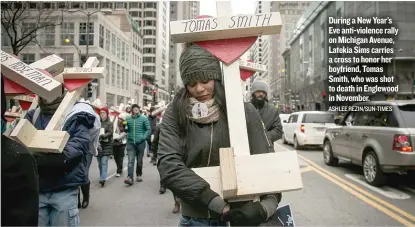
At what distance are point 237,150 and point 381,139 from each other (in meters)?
6.10

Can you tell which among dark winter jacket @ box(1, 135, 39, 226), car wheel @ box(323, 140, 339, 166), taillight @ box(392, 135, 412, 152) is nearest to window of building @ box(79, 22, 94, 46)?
car wheel @ box(323, 140, 339, 166)

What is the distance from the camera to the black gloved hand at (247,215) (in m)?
1.65

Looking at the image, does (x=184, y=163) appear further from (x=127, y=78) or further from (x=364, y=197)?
(x=127, y=78)

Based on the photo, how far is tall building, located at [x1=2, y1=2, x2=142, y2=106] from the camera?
3850 cm

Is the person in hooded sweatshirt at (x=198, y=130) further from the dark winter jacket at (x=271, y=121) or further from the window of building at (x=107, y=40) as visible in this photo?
the window of building at (x=107, y=40)

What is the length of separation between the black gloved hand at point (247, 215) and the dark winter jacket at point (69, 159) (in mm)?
1460

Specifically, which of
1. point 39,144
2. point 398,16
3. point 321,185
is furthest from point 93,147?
point 398,16

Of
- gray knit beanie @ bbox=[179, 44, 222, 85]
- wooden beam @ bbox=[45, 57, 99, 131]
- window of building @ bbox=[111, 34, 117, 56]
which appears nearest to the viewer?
gray knit beanie @ bbox=[179, 44, 222, 85]

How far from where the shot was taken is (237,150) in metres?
1.79

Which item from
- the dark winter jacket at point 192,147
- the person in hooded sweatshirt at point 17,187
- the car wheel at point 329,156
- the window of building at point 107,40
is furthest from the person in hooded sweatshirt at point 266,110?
the window of building at point 107,40

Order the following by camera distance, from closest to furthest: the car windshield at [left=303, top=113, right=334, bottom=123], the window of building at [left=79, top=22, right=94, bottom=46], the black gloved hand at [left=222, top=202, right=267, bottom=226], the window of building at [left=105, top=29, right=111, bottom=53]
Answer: the black gloved hand at [left=222, top=202, right=267, bottom=226] < the car windshield at [left=303, top=113, right=334, bottom=123] < the window of building at [left=79, top=22, right=94, bottom=46] < the window of building at [left=105, top=29, right=111, bottom=53]

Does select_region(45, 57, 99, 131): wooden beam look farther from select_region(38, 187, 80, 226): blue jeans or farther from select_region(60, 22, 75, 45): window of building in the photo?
select_region(60, 22, 75, 45): window of building

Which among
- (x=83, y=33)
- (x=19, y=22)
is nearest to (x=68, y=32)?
(x=83, y=33)

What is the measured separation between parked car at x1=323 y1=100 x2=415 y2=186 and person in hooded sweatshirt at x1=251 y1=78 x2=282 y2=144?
2709 millimetres
